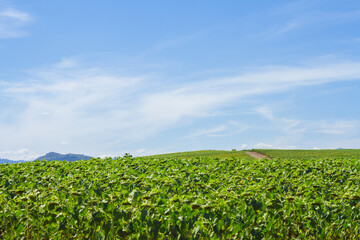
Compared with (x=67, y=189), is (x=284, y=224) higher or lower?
lower

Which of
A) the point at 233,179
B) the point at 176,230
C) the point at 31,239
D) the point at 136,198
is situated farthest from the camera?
the point at 233,179

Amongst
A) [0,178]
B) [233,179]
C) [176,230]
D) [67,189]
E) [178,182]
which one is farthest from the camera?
[0,178]

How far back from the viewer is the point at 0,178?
34.9ft

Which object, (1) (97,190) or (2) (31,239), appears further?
(1) (97,190)

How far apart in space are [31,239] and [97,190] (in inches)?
60.2

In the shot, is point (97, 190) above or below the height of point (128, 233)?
above

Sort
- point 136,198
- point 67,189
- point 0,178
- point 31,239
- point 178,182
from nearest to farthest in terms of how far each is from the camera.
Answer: point 136,198 < point 31,239 < point 67,189 < point 178,182 < point 0,178

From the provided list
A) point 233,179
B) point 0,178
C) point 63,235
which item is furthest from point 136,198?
point 0,178

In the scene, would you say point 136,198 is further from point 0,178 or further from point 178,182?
point 0,178

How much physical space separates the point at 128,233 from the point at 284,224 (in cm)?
283

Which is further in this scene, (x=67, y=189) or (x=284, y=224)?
(x=67, y=189)

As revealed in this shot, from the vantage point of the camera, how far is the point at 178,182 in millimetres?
8531

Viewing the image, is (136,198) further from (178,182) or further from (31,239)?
(178,182)

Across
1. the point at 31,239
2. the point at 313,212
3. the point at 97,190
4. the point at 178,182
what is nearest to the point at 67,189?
the point at 97,190
